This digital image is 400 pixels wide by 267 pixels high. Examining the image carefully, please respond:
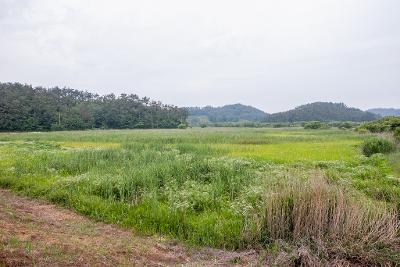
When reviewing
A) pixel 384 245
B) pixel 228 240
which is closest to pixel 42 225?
pixel 228 240

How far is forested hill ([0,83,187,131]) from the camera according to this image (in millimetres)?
66375

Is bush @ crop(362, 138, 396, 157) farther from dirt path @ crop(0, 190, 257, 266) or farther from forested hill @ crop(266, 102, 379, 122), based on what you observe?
forested hill @ crop(266, 102, 379, 122)

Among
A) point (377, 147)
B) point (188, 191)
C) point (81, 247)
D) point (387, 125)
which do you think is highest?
point (387, 125)

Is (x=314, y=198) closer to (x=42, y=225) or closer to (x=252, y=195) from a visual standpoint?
(x=252, y=195)

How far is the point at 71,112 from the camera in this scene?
258 feet

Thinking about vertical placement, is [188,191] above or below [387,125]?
below

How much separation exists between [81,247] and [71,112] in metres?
77.1

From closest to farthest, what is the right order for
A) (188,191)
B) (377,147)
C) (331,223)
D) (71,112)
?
(331,223), (188,191), (377,147), (71,112)

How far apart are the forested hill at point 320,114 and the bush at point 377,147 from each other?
110 m

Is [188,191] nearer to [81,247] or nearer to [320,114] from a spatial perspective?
[81,247]

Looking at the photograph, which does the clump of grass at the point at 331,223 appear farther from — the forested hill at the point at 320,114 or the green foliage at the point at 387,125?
the forested hill at the point at 320,114

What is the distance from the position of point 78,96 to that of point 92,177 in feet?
359

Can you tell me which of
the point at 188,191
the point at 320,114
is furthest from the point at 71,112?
the point at 320,114

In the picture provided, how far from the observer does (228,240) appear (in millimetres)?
7691
